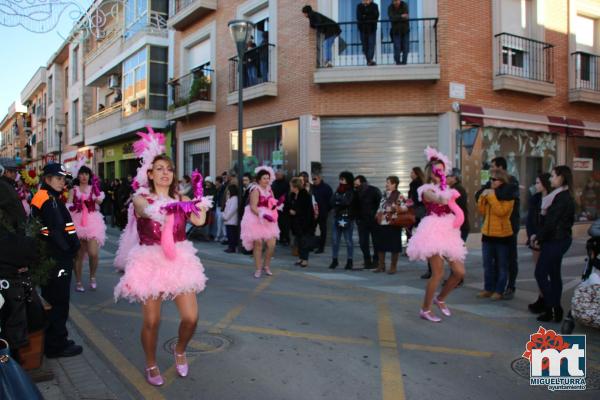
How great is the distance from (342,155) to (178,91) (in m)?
8.84

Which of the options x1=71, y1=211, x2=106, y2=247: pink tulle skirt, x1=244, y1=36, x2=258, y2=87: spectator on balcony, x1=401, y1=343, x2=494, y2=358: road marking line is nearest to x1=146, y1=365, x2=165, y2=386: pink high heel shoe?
x1=401, y1=343, x2=494, y2=358: road marking line

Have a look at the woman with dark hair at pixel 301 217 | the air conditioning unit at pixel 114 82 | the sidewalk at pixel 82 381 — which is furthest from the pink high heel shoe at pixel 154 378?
the air conditioning unit at pixel 114 82

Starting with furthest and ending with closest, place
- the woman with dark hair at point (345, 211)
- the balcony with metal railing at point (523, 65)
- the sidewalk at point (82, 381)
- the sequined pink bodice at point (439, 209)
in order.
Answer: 1. the balcony with metal railing at point (523, 65)
2. the woman with dark hair at point (345, 211)
3. the sequined pink bodice at point (439, 209)
4. the sidewalk at point (82, 381)

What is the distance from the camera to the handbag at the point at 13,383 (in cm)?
240

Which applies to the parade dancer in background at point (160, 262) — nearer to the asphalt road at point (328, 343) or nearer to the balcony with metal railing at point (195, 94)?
the asphalt road at point (328, 343)

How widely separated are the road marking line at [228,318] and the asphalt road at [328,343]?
0.06 feet

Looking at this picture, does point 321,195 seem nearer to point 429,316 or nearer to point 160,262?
point 429,316

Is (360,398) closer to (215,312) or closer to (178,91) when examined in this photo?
(215,312)

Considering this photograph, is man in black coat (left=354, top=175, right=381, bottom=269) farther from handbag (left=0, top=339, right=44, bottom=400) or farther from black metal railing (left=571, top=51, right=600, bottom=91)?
black metal railing (left=571, top=51, right=600, bottom=91)

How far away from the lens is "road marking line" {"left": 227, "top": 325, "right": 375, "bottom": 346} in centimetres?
500

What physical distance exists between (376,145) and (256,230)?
5749 mm

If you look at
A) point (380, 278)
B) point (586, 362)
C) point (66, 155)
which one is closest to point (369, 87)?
point (380, 278)

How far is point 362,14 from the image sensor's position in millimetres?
12742

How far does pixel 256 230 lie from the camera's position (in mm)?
8562
